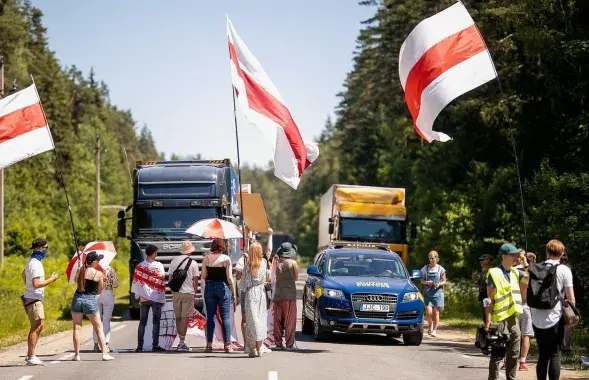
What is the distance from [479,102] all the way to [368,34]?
26.8 meters

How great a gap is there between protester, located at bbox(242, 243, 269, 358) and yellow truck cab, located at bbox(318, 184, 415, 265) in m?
18.4

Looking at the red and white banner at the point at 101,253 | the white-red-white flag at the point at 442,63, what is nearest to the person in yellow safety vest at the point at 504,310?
the white-red-white flag at the point at 442,63

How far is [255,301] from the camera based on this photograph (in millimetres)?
17875

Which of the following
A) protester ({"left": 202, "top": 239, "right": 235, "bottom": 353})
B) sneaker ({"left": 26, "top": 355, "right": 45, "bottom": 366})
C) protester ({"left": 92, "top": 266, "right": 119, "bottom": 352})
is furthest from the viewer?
protester ({"left": 92, "top": 266, "right": 119, "bottom": 352})

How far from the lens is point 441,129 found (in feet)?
167

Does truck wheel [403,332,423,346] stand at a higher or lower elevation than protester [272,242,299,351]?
lower

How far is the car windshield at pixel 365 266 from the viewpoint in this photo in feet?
71.4

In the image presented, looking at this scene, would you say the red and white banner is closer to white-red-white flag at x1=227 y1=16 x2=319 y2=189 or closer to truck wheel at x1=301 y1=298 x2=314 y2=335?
white-red-white flag at x1=227 y1=16 x2=319 y2=189

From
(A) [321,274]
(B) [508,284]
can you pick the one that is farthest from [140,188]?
(B) [508,284]

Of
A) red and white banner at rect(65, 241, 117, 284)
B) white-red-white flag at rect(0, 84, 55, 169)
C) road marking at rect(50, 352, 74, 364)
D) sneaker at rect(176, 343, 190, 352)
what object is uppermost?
white-red-white flag at rect(0, 84, 55, 169)

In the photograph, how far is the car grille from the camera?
20.5m

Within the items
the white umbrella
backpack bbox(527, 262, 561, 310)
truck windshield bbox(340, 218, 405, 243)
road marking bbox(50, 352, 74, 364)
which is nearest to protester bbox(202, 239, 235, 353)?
the white umbrella

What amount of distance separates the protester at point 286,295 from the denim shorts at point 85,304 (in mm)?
3660

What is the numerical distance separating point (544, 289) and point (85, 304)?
7.29 m
